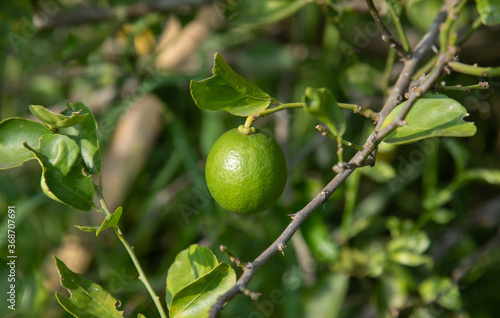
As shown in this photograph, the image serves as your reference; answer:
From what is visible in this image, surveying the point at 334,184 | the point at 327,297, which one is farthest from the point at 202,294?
the point at 327,297

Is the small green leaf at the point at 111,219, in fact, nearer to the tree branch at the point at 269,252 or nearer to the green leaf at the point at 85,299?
the green leaf at the point at 85,299

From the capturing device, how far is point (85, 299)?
654mm

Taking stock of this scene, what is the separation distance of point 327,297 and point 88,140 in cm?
80

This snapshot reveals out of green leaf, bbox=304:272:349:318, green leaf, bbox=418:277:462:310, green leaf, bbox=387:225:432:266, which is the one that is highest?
green leaf, bbox=387:225:432:266

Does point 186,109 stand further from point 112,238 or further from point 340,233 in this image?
point 340,233

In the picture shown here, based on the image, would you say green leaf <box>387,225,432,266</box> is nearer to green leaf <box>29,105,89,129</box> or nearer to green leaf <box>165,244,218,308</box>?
green leaf <box>165,244,218,308</box>

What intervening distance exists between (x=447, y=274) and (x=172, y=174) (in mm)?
932

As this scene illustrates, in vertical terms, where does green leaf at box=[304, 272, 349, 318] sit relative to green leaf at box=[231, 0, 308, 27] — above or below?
below

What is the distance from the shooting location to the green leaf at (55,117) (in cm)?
62

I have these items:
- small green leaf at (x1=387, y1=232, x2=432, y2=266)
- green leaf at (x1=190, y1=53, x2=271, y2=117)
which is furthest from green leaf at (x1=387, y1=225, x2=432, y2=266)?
green leaf at (x1=190, y1=53, x2=271, y2=117)

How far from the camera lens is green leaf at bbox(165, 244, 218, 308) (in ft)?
2.22

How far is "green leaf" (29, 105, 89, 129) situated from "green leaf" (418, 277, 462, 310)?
0.89 meters

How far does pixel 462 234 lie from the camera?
1.34 meters

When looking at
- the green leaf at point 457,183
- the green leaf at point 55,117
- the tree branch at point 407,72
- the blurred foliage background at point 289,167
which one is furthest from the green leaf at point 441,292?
the green leaf at point 55,117
